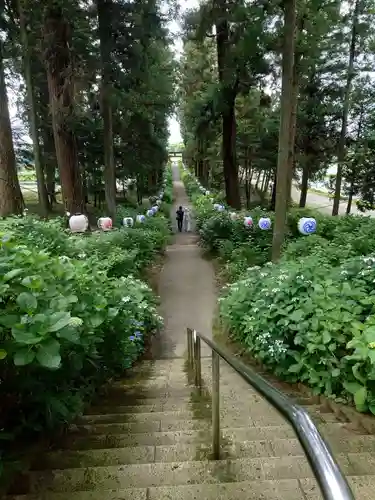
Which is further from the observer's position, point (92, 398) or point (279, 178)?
point (279, 178)

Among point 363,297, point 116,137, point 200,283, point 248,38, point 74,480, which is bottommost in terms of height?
point 200,283

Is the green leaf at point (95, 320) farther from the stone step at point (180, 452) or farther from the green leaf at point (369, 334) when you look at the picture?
the green leaf at point (369, 334)

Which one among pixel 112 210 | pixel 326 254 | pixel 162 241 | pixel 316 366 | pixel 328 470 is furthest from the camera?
pixel 162 241

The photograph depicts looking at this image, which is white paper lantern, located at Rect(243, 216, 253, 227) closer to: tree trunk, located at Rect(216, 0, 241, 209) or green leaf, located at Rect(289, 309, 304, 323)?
tree trunk, located at Rect(216, 0, 241, 209)

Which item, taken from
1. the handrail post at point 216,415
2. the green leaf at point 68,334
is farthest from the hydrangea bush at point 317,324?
the green leaf at point 68,334

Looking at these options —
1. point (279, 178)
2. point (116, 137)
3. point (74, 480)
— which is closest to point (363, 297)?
point (74, 480)

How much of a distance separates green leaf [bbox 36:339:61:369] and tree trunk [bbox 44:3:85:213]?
28.6 feet

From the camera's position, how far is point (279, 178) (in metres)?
7.06

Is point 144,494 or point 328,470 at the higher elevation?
point 328,470

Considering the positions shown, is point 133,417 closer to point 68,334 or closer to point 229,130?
point 68,334

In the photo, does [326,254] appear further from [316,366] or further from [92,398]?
[92,398]

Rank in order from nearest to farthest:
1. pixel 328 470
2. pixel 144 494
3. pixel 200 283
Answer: pixel 328 470, pixel 144 494, pixel 200 283

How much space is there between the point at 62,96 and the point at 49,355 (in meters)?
8.99

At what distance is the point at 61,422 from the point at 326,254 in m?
4.89
